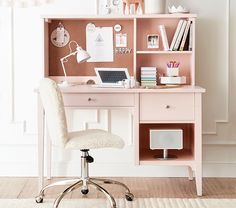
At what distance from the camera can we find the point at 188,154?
4.28 m

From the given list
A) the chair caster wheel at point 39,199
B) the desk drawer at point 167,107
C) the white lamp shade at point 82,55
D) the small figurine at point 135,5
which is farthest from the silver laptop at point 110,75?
the chair caster wheel at point 39,199

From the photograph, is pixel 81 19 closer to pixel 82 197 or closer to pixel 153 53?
pixel 153 53

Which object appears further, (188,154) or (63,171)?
(63,171)

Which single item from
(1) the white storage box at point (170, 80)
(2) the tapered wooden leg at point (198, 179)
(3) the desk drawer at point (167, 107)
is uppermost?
(1) the white storage box at point (170, 80)

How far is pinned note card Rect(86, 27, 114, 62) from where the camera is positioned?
4.47m

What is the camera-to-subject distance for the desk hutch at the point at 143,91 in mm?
3953

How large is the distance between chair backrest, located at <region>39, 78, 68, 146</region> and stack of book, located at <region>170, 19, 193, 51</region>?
1119 mm

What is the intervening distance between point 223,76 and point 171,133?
2.51 ft

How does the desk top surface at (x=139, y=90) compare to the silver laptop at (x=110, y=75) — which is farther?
the silver laptop at (x=110, y=75)

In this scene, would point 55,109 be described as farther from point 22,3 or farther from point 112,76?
point 22,3

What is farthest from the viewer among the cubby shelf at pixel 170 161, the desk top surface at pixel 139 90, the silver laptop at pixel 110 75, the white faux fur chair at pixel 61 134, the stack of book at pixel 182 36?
the stack of book at pixel 182 36

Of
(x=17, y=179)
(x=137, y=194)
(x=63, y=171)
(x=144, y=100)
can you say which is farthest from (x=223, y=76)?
(x=17, y=179)

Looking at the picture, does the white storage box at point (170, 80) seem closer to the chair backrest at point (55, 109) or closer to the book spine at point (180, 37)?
the book spine at point (180, 37)

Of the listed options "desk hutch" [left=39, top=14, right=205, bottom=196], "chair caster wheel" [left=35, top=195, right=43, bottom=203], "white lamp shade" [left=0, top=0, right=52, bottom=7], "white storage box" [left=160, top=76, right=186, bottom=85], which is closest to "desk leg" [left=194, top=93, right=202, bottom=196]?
"desk hutch" [left=39, top=14, right=205, bottom=196]
